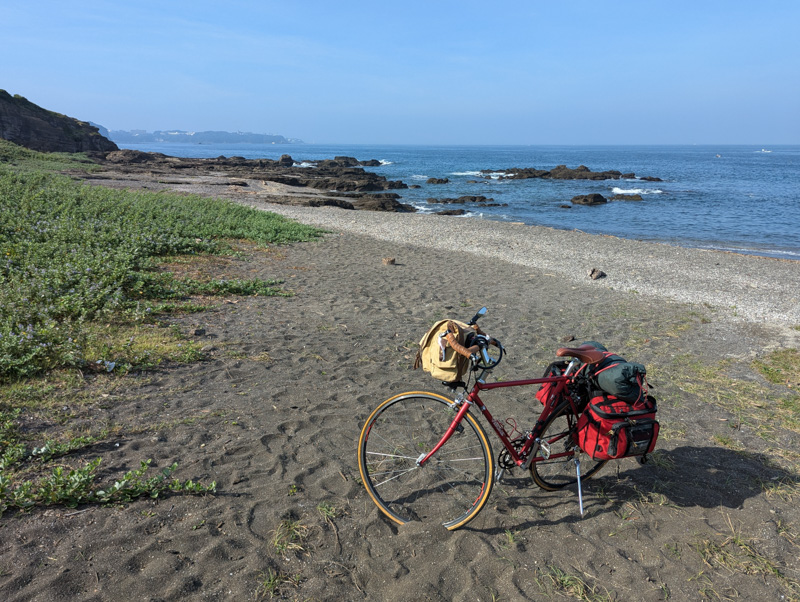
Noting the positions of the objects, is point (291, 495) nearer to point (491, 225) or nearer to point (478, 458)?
point (478, 458)

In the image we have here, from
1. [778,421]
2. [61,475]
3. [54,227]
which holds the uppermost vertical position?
[54,227]

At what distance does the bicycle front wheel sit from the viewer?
325cm

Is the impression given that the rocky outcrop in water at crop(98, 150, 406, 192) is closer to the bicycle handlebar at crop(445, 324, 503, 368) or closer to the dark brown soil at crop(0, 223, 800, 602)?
the dark brown soil at crop(0, 223, 800, 602)

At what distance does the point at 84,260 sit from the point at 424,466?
6.53 meters

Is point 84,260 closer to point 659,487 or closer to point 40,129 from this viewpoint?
point 659,487

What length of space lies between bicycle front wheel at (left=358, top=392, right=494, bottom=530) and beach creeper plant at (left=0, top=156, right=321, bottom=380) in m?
3.00

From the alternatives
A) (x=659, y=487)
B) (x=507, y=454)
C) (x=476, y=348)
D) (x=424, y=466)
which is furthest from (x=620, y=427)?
(x=424, y=466)

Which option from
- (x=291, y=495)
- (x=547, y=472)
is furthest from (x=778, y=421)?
(x=291, y=495)

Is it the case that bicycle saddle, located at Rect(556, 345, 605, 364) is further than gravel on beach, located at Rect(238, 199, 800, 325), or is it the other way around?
gravel on beach, located at Rect(238, 199, 800, 325)

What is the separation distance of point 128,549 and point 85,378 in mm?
2524

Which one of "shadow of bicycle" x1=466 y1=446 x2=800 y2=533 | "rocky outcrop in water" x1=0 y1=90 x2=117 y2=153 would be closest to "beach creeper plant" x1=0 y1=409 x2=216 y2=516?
"shadow of bicycle" x1=466 y1=446 x2=800 y2=533

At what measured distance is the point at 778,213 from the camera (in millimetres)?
29359

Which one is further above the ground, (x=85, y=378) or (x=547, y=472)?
(x=85, y=378)

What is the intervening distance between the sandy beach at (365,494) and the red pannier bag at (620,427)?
1.85ft
